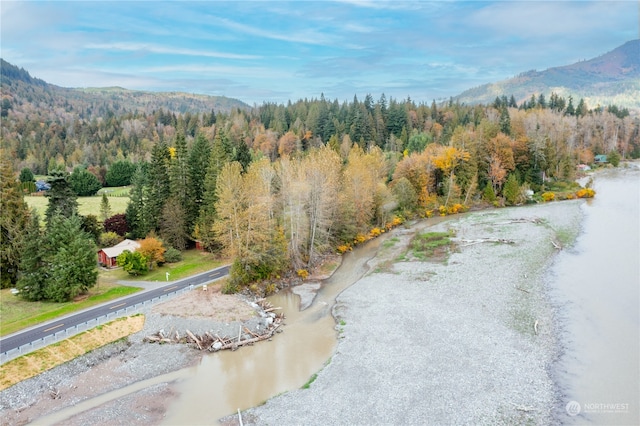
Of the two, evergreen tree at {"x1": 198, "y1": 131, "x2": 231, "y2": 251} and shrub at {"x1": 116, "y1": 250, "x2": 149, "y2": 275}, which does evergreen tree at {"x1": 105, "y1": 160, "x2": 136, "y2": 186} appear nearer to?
evergreen tree at {"x1": 198, "y1": 131, "x2": 231, "y2": 251}

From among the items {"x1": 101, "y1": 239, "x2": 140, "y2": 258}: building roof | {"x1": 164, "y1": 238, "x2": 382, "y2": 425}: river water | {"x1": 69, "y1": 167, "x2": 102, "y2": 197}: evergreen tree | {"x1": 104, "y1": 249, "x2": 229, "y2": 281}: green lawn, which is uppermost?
{"x1": 69, "y1": 167, "x2": 102, "y2": 197}: evergreen tree

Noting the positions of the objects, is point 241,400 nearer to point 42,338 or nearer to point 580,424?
point 42,338

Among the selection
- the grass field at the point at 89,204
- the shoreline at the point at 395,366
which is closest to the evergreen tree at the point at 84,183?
the grass field at the point at 89,204

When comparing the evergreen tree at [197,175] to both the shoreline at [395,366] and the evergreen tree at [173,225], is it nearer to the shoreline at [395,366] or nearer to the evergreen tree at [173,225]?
the evergreen tree at [173,225]

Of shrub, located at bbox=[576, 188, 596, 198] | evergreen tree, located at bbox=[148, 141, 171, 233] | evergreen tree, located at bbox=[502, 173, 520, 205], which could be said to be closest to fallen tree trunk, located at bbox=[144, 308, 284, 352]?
evergreen tree, located at bbox=[148, 141, 171, 233]

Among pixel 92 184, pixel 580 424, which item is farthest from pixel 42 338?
pixel 92 184

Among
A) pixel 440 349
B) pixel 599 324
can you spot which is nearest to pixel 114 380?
pixel 440 349

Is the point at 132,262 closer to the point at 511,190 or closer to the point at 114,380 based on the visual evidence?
the point at 114,380
